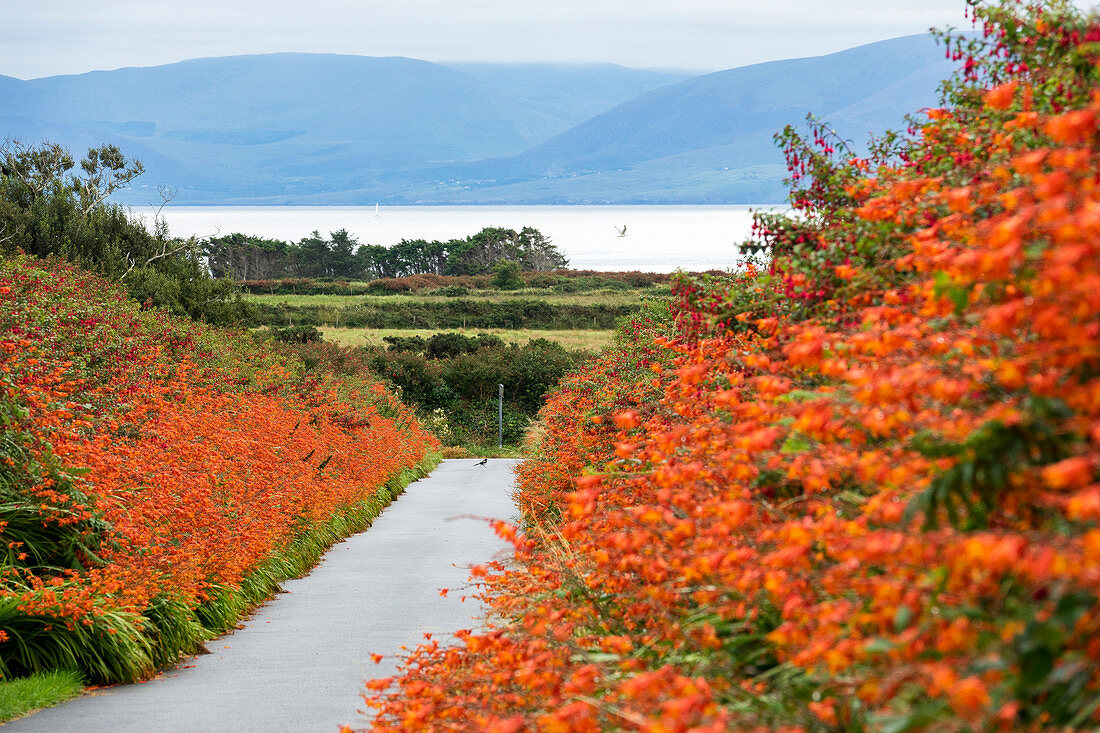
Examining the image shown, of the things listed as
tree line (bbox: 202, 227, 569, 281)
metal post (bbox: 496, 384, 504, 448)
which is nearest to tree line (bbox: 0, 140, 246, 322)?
metal post (bbox: 496, 384, 504, 448)

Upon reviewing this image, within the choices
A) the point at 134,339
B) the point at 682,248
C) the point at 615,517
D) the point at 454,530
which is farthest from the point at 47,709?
the point at 682,248

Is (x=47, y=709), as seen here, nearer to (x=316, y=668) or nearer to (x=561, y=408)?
(x=316, y=668)

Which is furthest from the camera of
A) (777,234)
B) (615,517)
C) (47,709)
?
(777,234)

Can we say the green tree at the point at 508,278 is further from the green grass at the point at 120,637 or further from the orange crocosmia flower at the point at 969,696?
the orange crocosmia flower at the point at 969,696

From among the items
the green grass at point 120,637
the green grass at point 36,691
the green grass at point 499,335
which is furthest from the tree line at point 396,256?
the green grass at point 36,691

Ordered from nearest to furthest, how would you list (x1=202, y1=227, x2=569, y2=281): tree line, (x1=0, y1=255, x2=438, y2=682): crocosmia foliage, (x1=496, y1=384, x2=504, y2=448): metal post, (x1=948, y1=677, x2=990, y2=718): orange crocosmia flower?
(x1=948, y1=677, x2=990, y2=718): orange crocosmia flower
(x1=0, y1=255, x2=438, y2=682): crocosmia foliage
(x1=496, y1=384, x2=504, y2=448): metal post
(x1=202, y1=227, x2=569, y2=281): tree line

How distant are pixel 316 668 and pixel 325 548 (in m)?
7.29

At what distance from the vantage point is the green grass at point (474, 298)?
6488cm

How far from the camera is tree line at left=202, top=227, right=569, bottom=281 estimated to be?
307 feet

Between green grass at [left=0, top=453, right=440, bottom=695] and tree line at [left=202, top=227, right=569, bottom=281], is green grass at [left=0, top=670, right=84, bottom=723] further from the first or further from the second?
tree line at [left=202, top=227, right=569, bottom=281]

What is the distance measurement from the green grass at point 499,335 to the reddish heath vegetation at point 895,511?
4000 cm

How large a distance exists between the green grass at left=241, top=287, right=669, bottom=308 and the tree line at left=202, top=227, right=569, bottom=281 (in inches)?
812

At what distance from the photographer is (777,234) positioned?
8.20 meters

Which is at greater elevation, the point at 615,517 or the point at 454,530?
the point at 615,517
